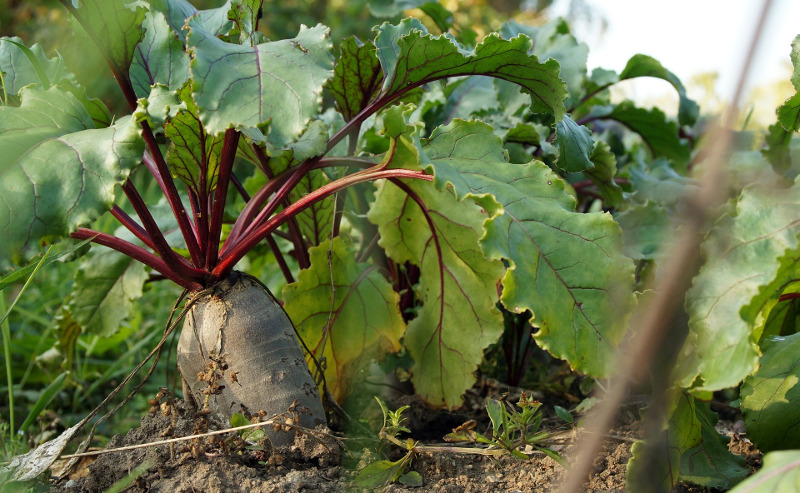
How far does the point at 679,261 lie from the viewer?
0.40 metres

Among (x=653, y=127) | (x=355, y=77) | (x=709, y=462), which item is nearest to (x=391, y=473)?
(x=709, y=462)

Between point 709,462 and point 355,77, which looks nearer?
point 709,462

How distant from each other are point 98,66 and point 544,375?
1.42 metres

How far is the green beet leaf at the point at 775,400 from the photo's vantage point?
3.80ft

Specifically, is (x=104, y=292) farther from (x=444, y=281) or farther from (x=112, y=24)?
(x=444, y=281)

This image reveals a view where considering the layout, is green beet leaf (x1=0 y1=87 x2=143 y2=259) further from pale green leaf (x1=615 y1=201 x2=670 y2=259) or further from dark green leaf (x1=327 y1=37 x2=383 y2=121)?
pale green leaf (x1=615 y1=201 x2=670 y2=259)

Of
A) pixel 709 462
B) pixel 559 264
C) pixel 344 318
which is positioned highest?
pixel 559 264

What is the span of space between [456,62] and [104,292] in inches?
44.3

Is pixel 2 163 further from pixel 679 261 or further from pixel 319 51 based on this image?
pixel 679 261

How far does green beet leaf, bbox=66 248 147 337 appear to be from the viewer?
5.76 feet

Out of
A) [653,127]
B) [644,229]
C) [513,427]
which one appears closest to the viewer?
[513,427]

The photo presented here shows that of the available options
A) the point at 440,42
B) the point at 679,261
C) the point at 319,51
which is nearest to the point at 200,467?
the point at 319,51

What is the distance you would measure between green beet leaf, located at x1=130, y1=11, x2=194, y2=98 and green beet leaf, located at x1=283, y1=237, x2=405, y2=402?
0.49 meters

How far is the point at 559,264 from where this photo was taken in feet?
3.69
